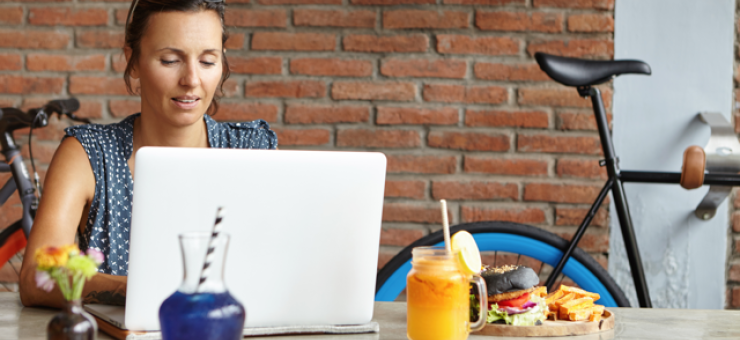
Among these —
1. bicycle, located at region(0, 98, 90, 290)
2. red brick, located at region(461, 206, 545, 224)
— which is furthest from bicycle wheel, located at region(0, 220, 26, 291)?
red brick, located at region(461, 206, 545, 224)

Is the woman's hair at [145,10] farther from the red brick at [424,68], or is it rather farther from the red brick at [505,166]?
the red brick at [505,166]

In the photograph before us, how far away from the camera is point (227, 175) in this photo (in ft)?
2.31

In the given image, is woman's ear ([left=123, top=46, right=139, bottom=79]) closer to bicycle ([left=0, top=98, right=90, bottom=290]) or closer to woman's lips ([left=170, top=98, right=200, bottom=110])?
woman's lips ([left=170, top=98, right=200, bottom=110])

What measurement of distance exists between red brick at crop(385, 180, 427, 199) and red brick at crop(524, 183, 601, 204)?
1.09 feet

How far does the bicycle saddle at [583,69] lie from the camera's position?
5.49 feet

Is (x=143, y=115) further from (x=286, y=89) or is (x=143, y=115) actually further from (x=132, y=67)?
(x=286, y=89)

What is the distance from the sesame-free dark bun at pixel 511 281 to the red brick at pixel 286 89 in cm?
124

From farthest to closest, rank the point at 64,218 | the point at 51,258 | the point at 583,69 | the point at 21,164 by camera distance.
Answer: the point at 21,164, the point at 583,69, the point at 64,218, the point at 51,258

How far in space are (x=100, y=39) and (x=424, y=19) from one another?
1.06 m

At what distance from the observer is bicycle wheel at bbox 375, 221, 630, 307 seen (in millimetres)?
1702

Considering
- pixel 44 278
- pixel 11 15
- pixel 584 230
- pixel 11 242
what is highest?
pixel 11 15

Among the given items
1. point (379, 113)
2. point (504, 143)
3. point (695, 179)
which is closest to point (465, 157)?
point (504, 143)

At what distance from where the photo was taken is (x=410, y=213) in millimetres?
1979

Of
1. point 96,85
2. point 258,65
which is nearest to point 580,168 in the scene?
point 258,65
